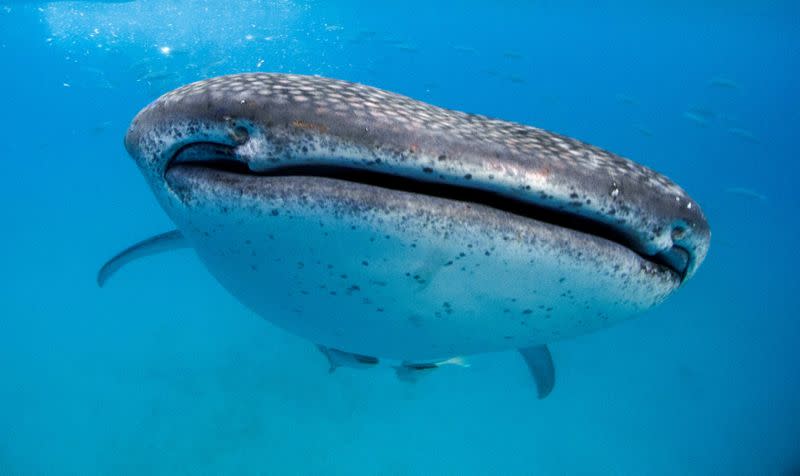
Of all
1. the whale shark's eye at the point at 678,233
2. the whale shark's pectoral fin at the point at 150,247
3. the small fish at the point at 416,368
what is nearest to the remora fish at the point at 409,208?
the whale shark's eye at the point at 678,233

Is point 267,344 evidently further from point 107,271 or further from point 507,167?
point 507,167

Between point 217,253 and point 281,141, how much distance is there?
66 centimetres

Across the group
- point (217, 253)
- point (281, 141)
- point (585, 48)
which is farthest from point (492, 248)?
point (585, 48)

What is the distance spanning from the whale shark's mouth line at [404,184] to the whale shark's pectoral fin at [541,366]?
7.19ft

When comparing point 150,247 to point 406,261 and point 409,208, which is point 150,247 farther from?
point 409,208

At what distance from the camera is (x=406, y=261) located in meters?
1.54

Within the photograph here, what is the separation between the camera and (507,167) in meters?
1.39

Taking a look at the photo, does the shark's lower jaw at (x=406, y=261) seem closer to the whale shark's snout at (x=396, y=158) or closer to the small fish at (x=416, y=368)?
the whale shark's snout at (x=396, y=158)

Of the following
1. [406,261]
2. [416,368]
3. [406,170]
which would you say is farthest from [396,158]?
[416,368]

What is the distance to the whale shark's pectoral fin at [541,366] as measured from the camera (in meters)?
3.80

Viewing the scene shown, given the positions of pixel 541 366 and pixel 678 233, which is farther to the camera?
pixel 541 366

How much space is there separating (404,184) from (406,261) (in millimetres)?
219

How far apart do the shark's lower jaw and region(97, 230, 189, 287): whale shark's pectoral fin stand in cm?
155

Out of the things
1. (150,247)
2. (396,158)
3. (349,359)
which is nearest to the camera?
(396,158)
